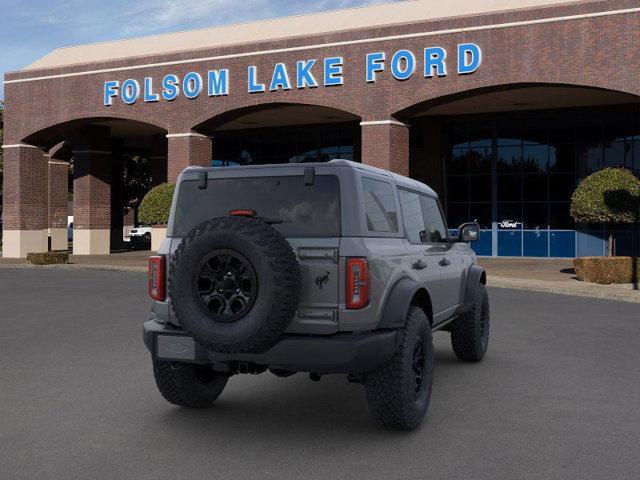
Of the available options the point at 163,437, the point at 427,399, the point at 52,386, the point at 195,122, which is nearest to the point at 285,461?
the point at 163,437

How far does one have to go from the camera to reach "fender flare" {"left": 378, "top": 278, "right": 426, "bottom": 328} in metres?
5.75

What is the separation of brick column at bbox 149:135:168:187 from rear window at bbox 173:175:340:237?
120 feet

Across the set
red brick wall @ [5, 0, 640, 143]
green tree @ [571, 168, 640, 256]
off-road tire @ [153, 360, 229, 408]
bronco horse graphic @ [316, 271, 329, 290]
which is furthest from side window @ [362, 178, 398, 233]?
red brick wall @ [5, 0, 640, 143]

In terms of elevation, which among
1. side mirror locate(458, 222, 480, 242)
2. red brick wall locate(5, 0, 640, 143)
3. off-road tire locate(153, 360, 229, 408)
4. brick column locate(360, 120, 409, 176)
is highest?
red brick wall locate(5, 0, 640, 143)

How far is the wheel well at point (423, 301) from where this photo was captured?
657 cm

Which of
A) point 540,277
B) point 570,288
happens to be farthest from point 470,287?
point 540,277

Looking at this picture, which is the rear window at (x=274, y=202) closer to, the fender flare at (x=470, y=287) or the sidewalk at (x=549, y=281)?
the fender flare at (x=470, y=287)

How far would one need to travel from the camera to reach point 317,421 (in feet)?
20.7

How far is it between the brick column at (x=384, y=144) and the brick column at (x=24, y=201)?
56.2ft

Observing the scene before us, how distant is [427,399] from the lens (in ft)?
20.4

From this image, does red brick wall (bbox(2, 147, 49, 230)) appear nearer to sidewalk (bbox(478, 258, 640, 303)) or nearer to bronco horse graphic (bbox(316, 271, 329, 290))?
sidewalk (bbox(478, 258, 640, 303))

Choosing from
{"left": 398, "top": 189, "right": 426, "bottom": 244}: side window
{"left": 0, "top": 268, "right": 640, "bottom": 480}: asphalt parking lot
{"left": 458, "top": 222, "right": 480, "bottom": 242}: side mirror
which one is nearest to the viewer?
{"left": 0, "top": 268, "right": 640, "bottom": 480}: asphalt parking lot

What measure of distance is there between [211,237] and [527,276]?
62.0 ft

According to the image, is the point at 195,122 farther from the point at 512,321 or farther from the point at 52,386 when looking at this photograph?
the point at 52,386
